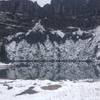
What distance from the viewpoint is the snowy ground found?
4.48 m

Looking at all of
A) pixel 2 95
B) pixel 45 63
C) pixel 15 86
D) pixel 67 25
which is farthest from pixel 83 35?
pixel 2 95

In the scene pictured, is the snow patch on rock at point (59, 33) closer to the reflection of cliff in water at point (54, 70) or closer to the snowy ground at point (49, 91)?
the reflection of cliff in water at point (54, 70)

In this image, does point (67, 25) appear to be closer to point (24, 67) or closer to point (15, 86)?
point (24, 67)

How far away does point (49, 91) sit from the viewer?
4.93 metres

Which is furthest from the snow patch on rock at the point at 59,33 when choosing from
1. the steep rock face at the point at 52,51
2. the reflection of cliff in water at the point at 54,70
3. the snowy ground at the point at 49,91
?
the snowy ground at the point at 49,91

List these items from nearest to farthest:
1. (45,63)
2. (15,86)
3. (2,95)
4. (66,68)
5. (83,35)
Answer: (2,95) → (15,86) → (66,68) → (45,63) → (83,35)

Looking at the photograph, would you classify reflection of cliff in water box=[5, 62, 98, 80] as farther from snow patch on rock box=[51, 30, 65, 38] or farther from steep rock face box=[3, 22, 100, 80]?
snow patch on rock box=[51, 30, 65, 38]

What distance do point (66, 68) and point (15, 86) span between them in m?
3.43

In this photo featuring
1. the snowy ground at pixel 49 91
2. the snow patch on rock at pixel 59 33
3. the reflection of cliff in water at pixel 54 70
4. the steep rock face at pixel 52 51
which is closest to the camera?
the snowy ground at pixel 49 91

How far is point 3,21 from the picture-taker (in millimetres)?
10297

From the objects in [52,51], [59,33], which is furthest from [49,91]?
[59,33]

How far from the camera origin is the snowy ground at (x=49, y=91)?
177 inches

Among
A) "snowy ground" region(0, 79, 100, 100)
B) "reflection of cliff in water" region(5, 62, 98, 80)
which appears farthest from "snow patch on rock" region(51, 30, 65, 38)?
"snowy ground" region(0, 79, 100, 100)

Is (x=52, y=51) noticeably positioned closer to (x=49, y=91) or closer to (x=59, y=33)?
(x=59, y=33)
